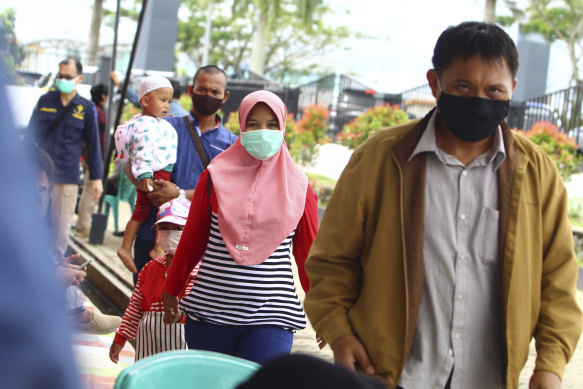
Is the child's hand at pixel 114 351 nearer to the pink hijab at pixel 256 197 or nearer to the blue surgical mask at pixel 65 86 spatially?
the pink hijab at pixel 256 197

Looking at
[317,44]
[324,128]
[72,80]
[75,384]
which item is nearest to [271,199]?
[75,384]

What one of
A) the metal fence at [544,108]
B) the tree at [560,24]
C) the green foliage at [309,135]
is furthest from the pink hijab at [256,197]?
the tree at [560,24]

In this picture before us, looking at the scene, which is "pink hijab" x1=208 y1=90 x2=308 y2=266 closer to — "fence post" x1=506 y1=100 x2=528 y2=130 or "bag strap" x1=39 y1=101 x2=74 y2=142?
"bag strap" x1=39 y1=101 x2=74 y2=142

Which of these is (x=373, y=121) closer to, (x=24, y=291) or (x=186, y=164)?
(x=186, y=164)

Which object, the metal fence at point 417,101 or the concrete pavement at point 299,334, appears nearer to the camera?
the concrete pavement at point 299,334

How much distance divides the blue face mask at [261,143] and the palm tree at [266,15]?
32.5m

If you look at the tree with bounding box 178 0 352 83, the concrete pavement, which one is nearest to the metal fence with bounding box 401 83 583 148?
the concrete pavement

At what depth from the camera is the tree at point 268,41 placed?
4491 centimetres

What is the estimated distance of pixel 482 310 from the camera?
2275 mm

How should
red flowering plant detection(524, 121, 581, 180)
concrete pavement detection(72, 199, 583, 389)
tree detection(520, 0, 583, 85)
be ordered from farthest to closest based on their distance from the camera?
tree detection(520, 0, 583, 85) < red flowering plant detection(524, 121, 581, 180) < concrete pavement detection(72, 199, 583, 389)

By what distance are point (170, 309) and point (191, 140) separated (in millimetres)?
1239

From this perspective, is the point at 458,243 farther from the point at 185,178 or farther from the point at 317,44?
the point at 317,44

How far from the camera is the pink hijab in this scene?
329cm

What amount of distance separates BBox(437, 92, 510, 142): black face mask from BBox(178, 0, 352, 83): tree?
42.1m
